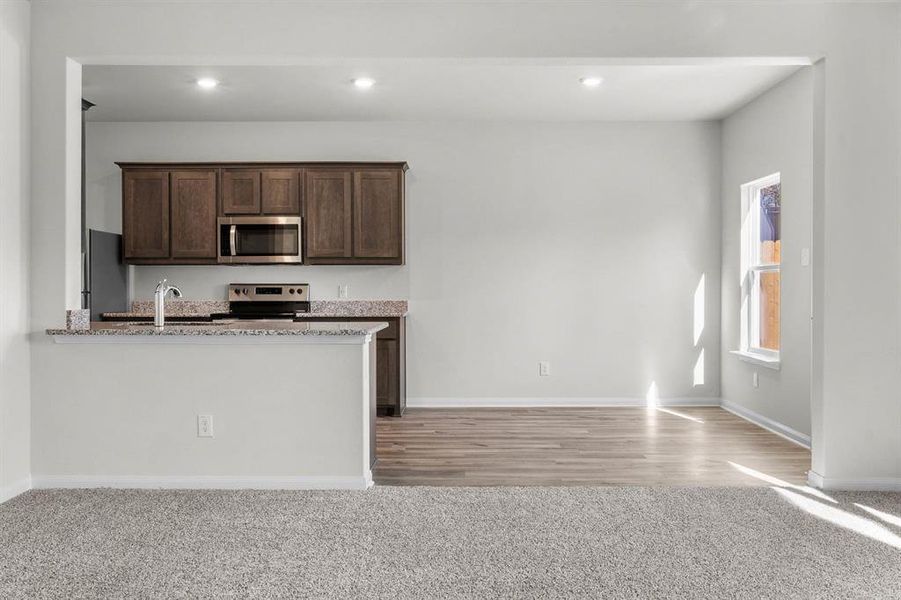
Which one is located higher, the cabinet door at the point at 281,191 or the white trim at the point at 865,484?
the cabinet door at the point at 281,191

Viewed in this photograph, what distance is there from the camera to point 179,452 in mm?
3523

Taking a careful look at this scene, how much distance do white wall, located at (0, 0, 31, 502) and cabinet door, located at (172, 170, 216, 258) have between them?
227cm

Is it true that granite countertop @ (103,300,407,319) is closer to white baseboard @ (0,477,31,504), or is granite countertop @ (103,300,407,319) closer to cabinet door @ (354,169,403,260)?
cabinet door @ (354,169,403,260)

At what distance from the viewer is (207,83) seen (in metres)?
4.80

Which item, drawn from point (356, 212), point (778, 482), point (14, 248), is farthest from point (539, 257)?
point (14, 248)

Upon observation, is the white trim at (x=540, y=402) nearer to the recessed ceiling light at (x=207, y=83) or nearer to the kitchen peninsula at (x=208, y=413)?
the kitchen peninsula at (x=208, y=413)

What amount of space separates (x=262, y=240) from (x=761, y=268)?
4.17 m

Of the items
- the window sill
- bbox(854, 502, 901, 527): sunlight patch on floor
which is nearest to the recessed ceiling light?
the window sill

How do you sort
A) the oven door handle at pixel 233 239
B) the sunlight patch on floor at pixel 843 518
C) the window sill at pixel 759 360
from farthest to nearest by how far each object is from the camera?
the oven door handle at pixel 233 239
the window sill at pixel 759 360
the sunlight patch on floor at pixel 843 518

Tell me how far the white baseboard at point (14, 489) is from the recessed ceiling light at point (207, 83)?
2.84 meters

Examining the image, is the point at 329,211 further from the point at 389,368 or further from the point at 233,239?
the point at 389,368

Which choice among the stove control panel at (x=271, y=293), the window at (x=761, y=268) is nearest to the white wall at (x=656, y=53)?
the window at (x=761, y=268)

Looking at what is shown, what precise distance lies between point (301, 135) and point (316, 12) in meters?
2.62

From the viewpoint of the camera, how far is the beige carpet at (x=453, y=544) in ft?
7.73
